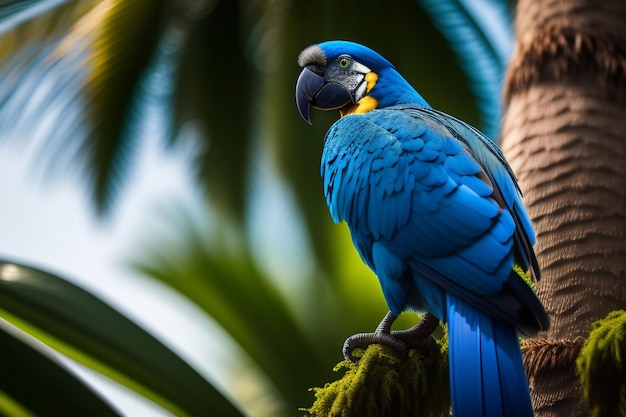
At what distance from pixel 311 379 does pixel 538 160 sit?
3.85m

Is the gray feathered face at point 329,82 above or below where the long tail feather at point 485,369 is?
above

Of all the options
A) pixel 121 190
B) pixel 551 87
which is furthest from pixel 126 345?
pixel 551 87

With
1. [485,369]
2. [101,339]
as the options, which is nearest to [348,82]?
[485,369]

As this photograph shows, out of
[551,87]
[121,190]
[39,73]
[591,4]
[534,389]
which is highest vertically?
[39,73]

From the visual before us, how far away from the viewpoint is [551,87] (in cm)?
424

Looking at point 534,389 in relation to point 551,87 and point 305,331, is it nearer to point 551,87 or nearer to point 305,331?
point 551,87

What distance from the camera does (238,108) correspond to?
7152 millimetres

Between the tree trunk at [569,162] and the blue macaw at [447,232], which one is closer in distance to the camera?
the blue macaw at [447,232]

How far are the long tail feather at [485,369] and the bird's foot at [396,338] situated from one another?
14.7 inches

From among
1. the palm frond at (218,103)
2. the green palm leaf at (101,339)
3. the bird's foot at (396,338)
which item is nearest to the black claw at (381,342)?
the bird's foot at (396,338)

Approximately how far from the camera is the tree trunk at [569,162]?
354 centimetres

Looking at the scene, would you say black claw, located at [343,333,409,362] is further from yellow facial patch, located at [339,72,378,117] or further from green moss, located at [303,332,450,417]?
yellow facial patch, located at [339,72,378,117]

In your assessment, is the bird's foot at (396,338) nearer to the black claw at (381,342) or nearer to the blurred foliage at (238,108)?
the black claw at (381,342)

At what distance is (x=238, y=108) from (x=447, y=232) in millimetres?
4360
